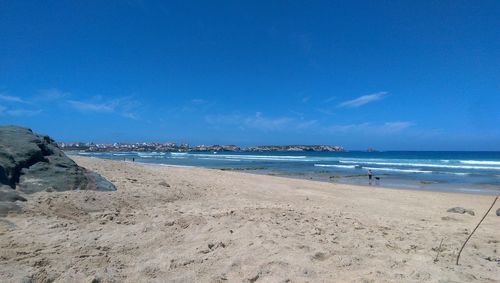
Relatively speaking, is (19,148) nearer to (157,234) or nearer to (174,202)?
(174,202)

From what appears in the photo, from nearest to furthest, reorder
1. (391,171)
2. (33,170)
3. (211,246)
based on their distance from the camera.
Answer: (211,246) < (33,170) < (391,171)

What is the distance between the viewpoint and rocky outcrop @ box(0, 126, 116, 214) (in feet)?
20.2

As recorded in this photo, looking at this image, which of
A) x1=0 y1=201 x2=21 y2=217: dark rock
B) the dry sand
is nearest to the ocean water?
the dry sand

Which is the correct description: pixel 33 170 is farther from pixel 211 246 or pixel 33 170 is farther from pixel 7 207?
pixel 211 246

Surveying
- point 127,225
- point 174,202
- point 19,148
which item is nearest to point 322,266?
point 127,225

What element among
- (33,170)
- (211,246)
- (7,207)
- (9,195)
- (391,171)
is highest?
(33,170)

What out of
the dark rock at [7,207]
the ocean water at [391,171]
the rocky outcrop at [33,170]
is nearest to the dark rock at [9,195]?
the rocky outcrop at [33,170]

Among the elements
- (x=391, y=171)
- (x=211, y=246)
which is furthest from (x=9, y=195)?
(x=391, y=171)

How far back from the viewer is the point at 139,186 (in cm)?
857

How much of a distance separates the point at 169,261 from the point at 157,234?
38.7 inches

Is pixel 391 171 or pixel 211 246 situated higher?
pixel 211 246

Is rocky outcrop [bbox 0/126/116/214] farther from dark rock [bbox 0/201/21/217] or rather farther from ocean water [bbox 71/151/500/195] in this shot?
ocean water [bbox 71/151/500/195]

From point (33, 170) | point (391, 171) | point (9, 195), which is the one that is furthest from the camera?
point (391, 171)

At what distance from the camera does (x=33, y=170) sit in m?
6.82
